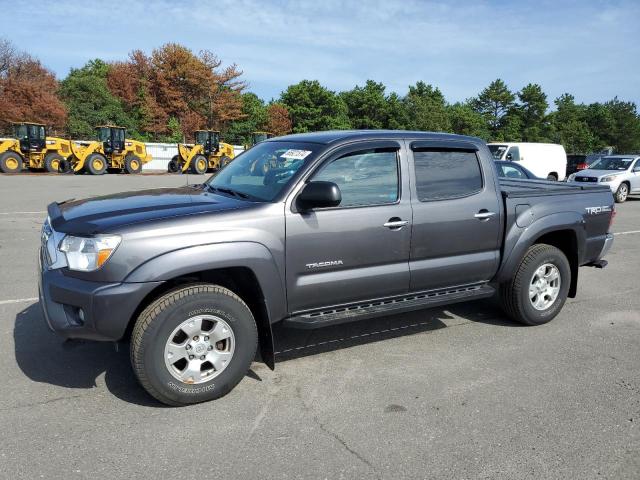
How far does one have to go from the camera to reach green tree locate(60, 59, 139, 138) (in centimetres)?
4822

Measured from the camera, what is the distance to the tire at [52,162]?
87.8 feet

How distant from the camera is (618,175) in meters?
18.5

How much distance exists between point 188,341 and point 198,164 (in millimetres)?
28048

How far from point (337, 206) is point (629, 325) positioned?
337cm

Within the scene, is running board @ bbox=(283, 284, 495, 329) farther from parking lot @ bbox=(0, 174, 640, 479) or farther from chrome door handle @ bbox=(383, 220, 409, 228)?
chrome door handle @ bbox=(383, 220, 409, 228)

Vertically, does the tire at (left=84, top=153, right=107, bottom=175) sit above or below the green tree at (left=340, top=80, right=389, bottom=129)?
below

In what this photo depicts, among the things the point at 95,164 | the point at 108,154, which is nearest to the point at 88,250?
the point at 95,164

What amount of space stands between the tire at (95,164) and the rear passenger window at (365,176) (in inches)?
1013

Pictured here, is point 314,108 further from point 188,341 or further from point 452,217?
point 188,341

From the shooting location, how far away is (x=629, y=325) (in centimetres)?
532

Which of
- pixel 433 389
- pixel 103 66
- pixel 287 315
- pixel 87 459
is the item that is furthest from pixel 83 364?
pixel 103 66

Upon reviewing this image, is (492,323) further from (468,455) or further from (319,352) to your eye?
(468,455)

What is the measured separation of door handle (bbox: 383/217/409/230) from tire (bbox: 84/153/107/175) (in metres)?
25.9

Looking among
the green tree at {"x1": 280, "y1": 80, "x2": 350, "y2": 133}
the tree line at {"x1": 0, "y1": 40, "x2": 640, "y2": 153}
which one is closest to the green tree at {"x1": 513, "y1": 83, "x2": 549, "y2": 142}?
the tree line at {"x1": 0, "y1": 40, "x2": 640, "y2": 153}
